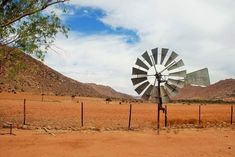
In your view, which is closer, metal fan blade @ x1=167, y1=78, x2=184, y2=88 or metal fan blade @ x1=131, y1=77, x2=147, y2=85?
metal fan blade @ x1=131, y1=77, x2=147, y2=85

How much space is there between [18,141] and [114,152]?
210 inches

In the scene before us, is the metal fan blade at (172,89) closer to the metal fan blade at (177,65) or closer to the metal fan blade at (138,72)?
the metal fan blade at (177,65)

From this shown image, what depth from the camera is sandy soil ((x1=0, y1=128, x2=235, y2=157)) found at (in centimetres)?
2008

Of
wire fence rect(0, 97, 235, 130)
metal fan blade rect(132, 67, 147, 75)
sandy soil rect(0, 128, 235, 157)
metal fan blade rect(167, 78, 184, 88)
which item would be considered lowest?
sandy soil rect(0, 128, 235, 157)

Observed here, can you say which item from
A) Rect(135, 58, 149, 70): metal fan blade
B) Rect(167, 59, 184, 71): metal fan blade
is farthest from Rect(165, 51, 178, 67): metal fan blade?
Rect(135, 58, 149, 70): metal fan blade

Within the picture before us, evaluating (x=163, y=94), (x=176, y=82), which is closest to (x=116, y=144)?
(x=163, y=94)

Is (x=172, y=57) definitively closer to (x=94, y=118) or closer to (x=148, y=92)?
(x=148, y=92)

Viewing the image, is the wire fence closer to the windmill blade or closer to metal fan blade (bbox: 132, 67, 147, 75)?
the windmill blade

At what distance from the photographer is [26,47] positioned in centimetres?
2423

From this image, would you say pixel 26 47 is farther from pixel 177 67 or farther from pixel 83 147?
pixel 177 67

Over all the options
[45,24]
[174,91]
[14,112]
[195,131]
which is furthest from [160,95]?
[14,112]

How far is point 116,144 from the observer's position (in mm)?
22578

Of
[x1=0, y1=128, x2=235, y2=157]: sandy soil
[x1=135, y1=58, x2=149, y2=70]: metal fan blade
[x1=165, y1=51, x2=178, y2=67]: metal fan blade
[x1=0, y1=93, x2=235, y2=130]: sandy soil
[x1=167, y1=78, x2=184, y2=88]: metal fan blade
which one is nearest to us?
[x1=0, y1=128, x2=235, y2=157]: sandy soil

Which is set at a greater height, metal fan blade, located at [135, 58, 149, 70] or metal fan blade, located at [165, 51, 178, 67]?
metal fan blade, located at [165, 51, 178, 67]
